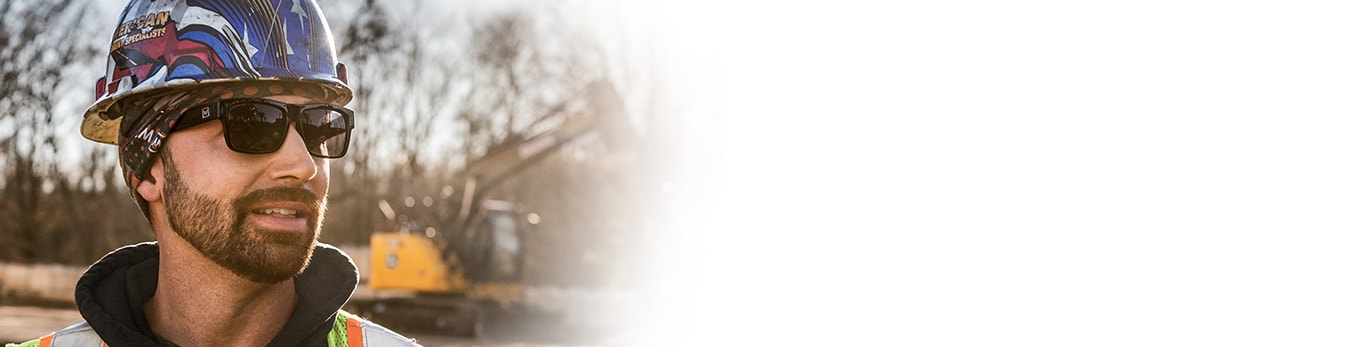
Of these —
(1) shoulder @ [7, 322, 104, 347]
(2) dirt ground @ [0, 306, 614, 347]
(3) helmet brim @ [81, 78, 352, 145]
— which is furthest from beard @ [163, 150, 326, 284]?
(2) dirt ground @ [0, 306, 614, 347]

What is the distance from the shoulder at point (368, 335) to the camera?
2.04m

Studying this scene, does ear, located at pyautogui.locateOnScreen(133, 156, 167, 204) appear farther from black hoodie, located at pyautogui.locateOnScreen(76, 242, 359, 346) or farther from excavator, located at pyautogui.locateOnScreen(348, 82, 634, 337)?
excavator, located at pyautogui.locateOnScreen(348, 82, 634, 337)

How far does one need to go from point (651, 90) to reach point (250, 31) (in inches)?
938

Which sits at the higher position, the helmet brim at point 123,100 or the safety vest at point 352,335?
the helmet brim at point 123,100

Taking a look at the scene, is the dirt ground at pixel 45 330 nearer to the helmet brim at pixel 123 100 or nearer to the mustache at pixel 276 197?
the helmet brim at pixel 123 100

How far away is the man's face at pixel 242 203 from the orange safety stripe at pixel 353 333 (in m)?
0.17

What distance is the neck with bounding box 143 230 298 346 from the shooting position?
2033 mm

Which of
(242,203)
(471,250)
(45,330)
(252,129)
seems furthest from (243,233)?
(45,330)

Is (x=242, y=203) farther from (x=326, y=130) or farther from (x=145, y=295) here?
(x=145, y=295)

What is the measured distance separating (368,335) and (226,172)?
13.9 inches

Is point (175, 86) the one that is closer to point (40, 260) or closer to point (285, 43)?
point (285, 43)

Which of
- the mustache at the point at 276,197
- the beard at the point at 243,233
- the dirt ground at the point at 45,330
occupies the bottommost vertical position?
the beard at the point at 243,233

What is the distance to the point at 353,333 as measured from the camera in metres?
2.05

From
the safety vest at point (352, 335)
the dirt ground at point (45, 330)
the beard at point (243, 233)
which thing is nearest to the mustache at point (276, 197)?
the beard at point (243, 233)
